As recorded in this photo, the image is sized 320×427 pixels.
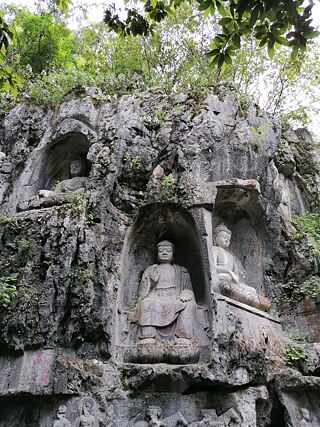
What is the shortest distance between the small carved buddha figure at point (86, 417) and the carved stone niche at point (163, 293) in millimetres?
921

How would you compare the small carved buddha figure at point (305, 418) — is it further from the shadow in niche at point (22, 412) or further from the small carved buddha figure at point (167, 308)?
the shadow in niche at point (22, 412)

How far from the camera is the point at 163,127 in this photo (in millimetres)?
9102

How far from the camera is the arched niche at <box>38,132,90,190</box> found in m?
9.78

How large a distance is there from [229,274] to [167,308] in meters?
1.30

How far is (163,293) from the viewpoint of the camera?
8.04 metres

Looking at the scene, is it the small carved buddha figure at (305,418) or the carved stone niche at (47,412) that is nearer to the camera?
the carved stone niche at (47,412)

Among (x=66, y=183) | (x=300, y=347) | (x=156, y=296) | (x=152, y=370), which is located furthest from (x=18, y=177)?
(x=300, y=347)

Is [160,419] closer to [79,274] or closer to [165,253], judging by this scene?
[79,274]

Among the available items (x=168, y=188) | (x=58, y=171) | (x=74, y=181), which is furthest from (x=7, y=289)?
(x=58, y=171)

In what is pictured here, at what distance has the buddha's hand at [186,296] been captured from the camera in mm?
7707

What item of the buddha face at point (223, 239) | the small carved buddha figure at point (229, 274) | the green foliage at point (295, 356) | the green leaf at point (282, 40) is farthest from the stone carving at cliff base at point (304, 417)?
the green leaf at point (282, 40)

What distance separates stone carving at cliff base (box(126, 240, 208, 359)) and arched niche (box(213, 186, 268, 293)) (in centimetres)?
149

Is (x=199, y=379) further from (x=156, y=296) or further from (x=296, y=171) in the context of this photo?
(x=296, y=171)

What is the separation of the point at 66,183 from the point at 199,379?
4.97m
